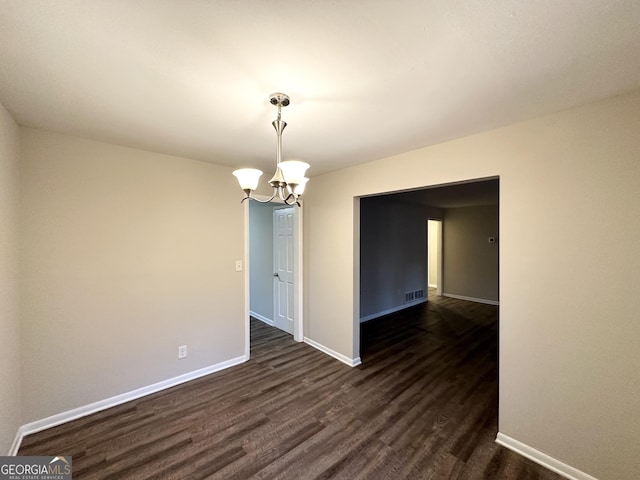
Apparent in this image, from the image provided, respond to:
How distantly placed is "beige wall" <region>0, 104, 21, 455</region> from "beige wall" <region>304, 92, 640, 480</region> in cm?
336

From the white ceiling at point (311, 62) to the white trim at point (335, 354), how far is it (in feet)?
8.82

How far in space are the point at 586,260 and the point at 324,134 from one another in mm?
2033

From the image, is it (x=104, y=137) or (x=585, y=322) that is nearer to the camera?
(x=585, y=322)

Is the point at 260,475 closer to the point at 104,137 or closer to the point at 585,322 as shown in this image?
the point at 585,322

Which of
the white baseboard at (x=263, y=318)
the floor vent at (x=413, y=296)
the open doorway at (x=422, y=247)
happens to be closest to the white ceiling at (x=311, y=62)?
the open doorway at (x=422, y=247)

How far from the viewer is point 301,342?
12.7 feet

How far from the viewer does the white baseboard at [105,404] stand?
202cm

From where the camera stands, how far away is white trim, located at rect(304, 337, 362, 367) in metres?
3.19

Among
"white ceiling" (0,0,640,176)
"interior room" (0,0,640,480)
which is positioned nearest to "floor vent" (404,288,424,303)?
"interior room" (0,0,640,480)

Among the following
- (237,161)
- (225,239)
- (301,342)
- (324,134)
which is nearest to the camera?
(324,134)

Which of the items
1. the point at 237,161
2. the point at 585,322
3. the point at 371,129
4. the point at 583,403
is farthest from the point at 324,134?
the point at 583,403

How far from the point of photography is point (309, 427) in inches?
84.2

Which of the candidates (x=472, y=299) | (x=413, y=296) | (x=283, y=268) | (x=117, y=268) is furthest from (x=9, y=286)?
(x=472, y=299)

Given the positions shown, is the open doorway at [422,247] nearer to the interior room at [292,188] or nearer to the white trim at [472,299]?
the white trim at [472,299]
